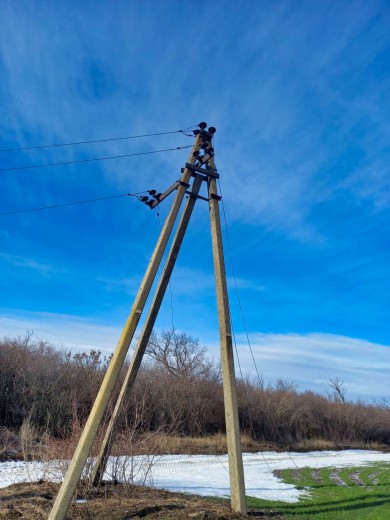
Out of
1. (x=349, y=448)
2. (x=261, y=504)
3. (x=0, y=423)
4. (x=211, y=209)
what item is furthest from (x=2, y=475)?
(x=349, y=448)

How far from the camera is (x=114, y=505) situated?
697cm

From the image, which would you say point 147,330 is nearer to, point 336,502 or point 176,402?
point 336,502

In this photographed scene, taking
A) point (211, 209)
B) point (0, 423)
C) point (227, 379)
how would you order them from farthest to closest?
point (0, 423) < point (211, 209) < point (227, 379)

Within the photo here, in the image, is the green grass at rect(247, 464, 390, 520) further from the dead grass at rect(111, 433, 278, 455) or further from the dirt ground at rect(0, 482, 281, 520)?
the dead grass at rect(111, 433, 278, 455)

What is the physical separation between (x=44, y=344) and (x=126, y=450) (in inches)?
1178

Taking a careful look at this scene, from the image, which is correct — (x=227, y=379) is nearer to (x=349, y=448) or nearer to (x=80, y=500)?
(x=80, y=500)

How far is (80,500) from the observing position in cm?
751

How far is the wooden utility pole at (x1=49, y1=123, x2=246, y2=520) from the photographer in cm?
610

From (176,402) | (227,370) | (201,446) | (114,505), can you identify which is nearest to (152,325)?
(227,370)

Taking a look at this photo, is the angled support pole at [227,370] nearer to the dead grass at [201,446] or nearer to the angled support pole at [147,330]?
the angled support pole at [147,330]

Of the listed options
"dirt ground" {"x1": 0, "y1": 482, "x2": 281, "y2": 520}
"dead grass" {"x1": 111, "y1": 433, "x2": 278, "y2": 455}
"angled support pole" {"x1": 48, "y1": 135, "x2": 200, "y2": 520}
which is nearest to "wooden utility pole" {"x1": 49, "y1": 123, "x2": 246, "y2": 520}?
"angled support pole" {"x1": 48, "y1": 135, "x2": 200, "y2": 520}

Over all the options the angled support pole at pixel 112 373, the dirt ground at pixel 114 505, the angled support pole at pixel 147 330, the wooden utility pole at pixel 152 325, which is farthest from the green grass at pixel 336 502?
the angled support pole at pixel 112 373

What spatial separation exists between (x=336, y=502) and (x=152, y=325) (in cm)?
575

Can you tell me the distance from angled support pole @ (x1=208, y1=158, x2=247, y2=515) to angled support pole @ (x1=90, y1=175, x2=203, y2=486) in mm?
548
